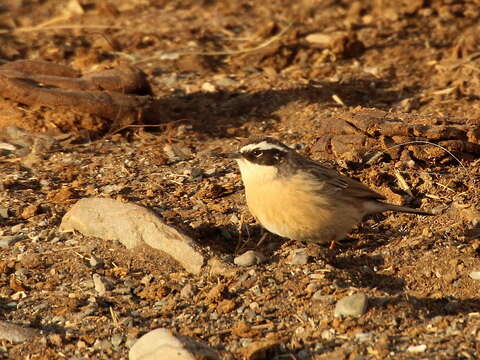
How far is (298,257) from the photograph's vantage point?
6.82m

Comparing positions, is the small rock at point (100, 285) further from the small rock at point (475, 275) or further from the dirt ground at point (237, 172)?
the small rock at point (475, 275)

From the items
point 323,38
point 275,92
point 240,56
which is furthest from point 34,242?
point 323,38

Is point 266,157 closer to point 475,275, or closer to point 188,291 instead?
point 188,291

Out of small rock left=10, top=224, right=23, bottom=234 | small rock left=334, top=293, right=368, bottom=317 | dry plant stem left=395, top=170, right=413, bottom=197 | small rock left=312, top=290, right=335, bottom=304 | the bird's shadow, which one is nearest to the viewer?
small rock left=334, top=293, right=368, bottom=317

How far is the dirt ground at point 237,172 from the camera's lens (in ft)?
19.7

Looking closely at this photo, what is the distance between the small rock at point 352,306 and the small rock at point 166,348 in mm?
1052

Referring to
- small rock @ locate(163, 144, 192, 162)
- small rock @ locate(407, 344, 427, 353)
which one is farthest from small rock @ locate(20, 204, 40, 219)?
small rock @ locate(407, 344, 427, 353)

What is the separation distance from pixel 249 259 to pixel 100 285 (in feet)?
4.18

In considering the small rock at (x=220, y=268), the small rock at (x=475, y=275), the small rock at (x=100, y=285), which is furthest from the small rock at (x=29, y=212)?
the small rock at (x=475, y=275)

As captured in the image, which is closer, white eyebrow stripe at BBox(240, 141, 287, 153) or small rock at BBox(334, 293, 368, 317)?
small rock at BBox(334, 293, 368, 317)

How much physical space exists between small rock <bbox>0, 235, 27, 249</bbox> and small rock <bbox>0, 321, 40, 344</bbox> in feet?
4.41

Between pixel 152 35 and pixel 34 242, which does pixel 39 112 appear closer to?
pixel 34 242

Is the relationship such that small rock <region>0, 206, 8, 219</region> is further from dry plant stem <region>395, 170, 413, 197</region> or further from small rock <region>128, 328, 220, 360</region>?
dry plant stem <region>395, 170, 413, 197</region>

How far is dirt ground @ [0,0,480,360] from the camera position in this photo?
6.00 metres
